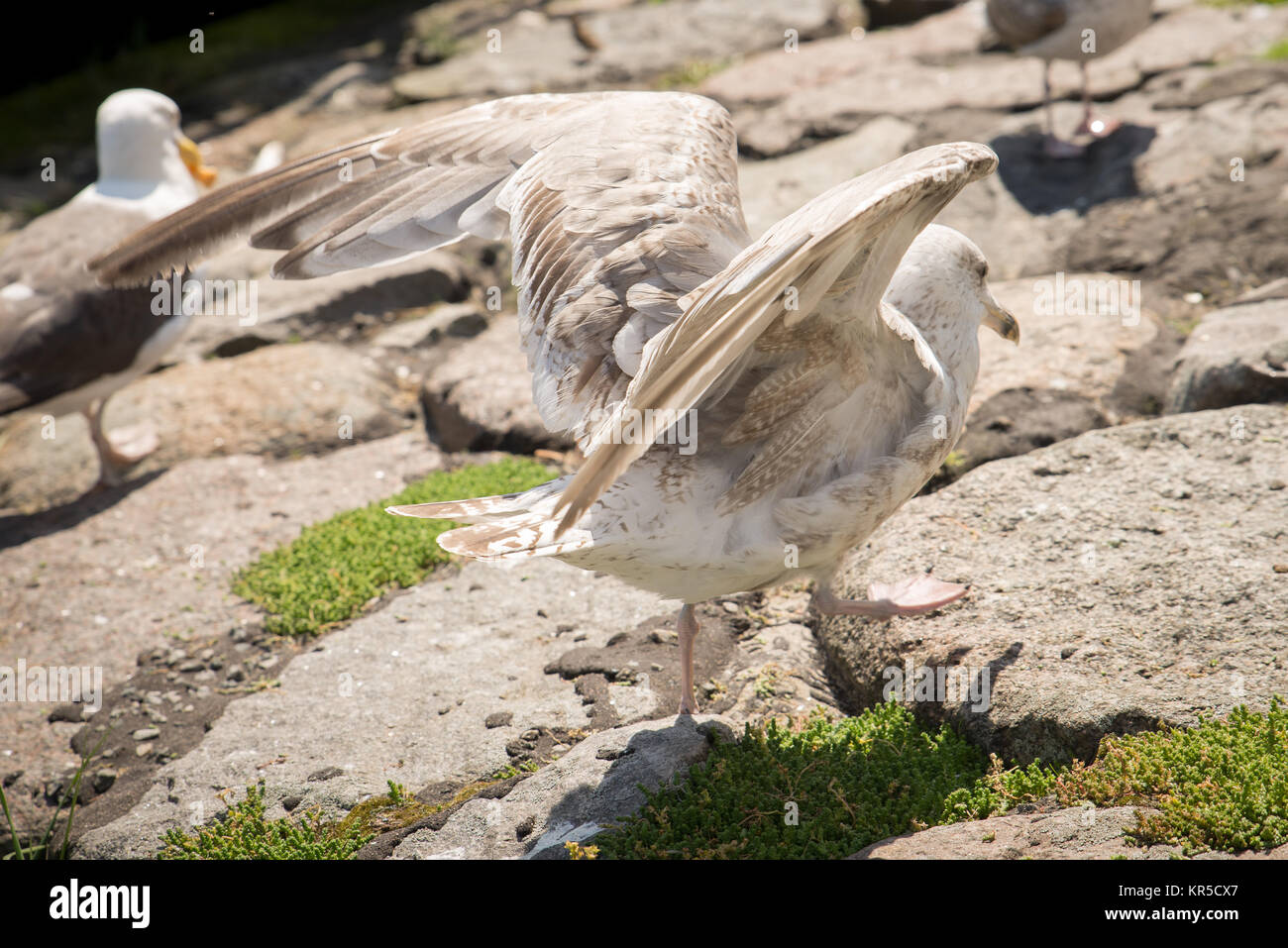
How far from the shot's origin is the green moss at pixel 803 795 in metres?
2.99

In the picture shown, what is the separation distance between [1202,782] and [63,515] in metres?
4.80

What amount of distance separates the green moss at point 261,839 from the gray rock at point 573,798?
0.69 feet

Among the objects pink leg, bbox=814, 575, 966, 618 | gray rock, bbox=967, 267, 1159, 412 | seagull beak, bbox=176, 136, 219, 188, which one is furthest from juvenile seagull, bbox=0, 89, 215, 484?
gray rock, bbox=967, 267, 1159, 412

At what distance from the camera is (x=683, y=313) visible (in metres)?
2.65

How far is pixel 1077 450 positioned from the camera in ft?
13.7

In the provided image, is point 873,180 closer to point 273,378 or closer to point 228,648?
point 228,648

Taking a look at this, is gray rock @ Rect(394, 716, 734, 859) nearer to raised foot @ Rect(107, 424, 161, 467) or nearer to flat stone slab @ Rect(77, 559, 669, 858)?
flat stone slab @ Rect(77, 559, 669, 858)

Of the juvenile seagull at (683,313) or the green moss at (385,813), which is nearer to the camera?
the juvenile seagull at (683,313)

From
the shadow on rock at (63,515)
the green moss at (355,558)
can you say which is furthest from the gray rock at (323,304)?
the green moss at (355,558)

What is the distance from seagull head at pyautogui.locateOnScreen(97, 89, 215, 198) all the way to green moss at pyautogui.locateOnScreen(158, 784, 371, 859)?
400 centimetres

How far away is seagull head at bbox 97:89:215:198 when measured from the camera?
20.4ft

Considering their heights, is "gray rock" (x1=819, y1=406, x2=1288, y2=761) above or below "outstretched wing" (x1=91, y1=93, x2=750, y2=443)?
below

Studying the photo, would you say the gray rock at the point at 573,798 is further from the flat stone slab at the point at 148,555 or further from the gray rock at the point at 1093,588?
the flat stone slab at the point at 148,555
